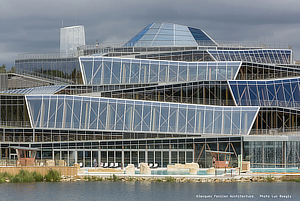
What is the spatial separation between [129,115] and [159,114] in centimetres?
434

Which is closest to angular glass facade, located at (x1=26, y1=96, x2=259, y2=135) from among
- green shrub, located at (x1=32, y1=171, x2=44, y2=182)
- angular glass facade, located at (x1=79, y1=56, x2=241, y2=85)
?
angular glass facade, located at (x1=79, y1=56, x2=241, y2=85)

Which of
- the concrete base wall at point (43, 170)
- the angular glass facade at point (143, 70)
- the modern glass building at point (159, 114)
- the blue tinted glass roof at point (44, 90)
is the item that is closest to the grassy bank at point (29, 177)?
the concrete base wall at point (43, 170)

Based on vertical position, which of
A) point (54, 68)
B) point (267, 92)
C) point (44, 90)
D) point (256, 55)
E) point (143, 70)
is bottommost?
point (267, 92)

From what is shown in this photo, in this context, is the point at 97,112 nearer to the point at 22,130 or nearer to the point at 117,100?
the point at 117,100

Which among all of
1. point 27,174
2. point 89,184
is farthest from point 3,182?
point 89,184

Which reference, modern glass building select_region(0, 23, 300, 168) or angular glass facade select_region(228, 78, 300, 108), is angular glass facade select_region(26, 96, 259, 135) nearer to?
modern glass building select_region(0, 23, 300, 168)

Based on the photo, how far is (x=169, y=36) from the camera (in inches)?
3917

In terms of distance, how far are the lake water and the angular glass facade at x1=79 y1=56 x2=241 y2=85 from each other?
34.4 meters

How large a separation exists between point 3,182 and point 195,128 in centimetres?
2912

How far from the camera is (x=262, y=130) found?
68.7 m

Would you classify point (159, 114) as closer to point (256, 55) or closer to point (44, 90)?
point (44, 90)

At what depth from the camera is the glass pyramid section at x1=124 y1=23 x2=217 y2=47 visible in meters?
97.1

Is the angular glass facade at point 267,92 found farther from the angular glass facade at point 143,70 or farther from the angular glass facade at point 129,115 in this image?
the angular glass facade at point 143,70

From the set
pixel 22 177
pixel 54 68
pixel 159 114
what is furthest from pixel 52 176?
pixel 54 68
